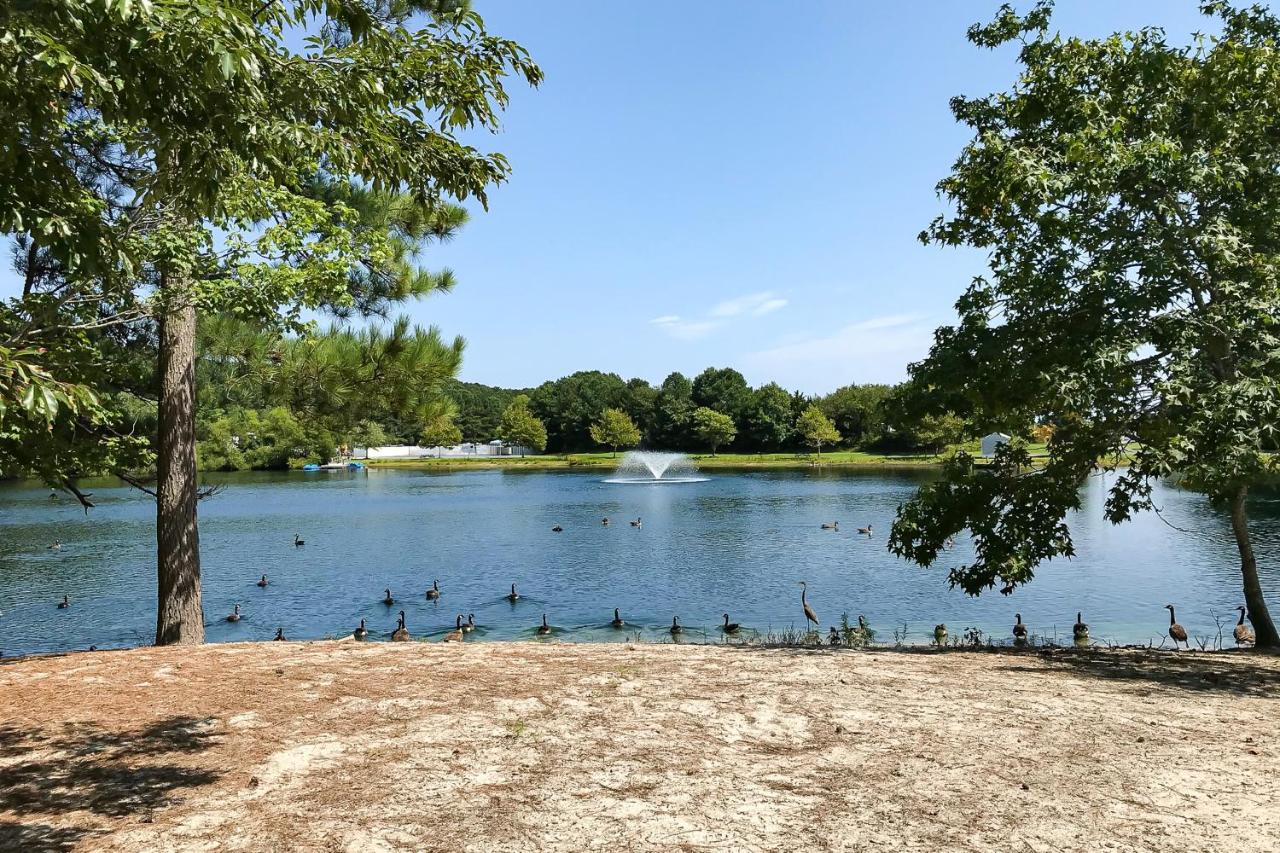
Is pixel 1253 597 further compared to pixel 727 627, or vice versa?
pixel 727 627

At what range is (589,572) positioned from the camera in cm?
2784

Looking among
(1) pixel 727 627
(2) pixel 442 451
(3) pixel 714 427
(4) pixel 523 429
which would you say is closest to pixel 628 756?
(1) pixel 727 627

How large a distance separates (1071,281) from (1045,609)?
1352cm

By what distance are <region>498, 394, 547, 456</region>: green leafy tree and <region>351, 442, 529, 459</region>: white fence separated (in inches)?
236

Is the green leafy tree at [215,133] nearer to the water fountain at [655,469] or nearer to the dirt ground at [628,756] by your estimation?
the dirt ground at [628,756]

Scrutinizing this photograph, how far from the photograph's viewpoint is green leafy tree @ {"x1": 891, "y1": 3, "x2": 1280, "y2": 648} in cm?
890

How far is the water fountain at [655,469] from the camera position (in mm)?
74450

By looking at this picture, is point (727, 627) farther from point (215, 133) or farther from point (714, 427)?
point (714, 427)

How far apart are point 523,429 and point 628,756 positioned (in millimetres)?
115753

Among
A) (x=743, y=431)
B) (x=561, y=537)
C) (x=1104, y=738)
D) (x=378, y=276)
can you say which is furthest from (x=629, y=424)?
(x=1104, y=738)

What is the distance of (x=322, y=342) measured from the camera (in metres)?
12.5

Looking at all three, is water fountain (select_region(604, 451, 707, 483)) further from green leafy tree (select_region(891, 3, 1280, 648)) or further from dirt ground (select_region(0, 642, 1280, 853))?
dirt ground (select_region(0, 642, 1280, 853))

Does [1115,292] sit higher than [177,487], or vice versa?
[1115,292]

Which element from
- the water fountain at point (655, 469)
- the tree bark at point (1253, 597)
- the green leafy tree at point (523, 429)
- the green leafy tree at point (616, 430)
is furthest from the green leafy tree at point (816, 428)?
the tree bark at point (1253, 597)
